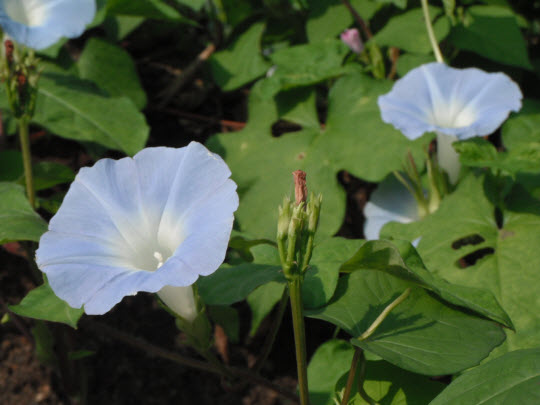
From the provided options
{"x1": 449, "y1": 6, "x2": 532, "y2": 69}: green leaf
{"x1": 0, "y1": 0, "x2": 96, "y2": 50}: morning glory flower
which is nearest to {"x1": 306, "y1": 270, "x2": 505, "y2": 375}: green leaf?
{"x1": 449, "y1": 6, "x2": 532, "y2": 69}: green leaf

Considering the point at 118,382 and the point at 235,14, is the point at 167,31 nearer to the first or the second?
the point at 235,14

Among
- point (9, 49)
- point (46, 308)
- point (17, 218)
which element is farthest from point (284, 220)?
point (9, 49)

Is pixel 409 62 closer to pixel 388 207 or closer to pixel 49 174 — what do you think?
pixel 388 207

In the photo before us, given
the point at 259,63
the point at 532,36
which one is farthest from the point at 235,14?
the point at 532,36

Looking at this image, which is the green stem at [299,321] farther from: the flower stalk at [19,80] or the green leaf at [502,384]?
the flower stalk at [19,80]

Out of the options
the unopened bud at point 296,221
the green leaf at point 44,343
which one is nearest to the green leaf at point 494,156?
the unopened bud at point 296,221
